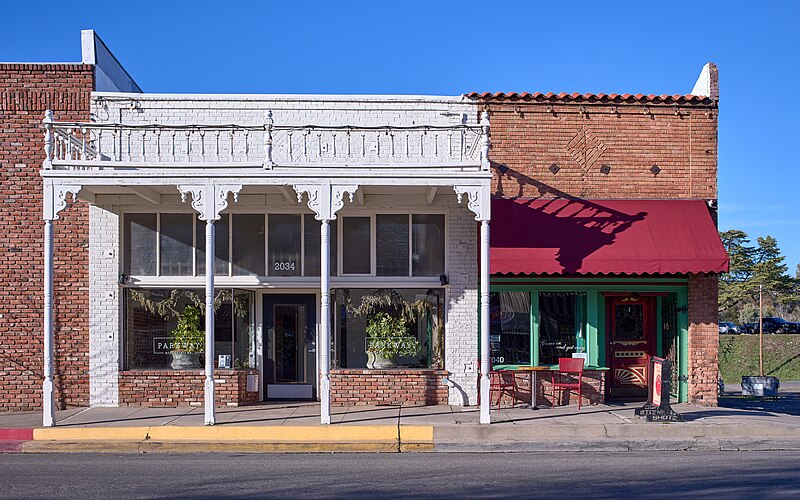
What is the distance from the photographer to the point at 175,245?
602 inches

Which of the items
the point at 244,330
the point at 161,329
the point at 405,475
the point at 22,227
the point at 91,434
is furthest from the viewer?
the point at 244,330

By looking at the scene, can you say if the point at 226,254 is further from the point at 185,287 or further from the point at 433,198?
the point at 433,198

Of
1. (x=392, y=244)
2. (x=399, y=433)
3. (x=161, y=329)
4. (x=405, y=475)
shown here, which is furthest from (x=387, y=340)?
(x=405, y=475)

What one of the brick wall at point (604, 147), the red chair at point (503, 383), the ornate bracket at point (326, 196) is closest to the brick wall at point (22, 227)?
the ornate bracket at point (326, 196)

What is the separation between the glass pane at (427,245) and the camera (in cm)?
1534

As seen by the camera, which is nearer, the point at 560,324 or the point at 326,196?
the point at 326,196

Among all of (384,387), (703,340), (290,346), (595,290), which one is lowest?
(384,387)

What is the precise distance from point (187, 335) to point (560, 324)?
7077 millimetres

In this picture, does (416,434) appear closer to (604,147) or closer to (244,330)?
(244,330)

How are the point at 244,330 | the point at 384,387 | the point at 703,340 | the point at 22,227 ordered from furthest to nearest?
1. the point at 244,330
2. the point at 703,340
3. the point at 384,387
4. the point at 22,227

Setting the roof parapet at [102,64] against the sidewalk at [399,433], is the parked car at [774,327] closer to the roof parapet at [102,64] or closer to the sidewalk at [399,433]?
the sidewalk at [399,433]

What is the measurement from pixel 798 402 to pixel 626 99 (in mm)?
A: 8333

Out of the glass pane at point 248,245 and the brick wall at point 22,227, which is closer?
the brick wall at point 22,227

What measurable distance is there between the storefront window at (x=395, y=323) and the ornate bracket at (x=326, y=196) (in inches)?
99.9
